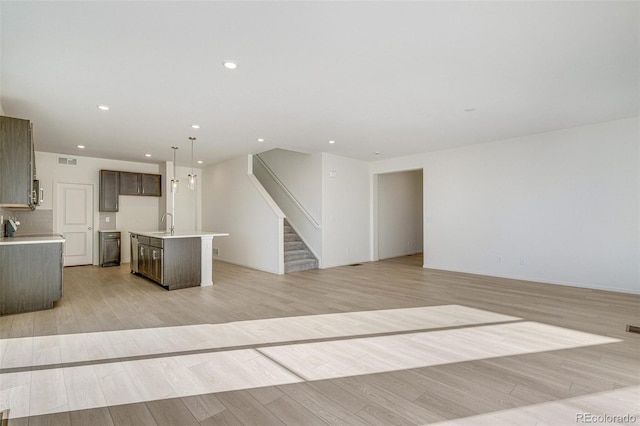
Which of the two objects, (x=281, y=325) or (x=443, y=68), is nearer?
(x=443, y=68)

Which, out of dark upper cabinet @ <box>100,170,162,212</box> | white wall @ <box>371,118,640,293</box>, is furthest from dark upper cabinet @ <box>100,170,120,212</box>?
white wall @ <box>371,118,640,293</box>

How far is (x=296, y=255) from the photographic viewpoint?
24.6ft

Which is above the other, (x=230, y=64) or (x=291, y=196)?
(x=230, y=64)

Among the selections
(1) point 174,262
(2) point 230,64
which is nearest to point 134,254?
(1) point 174,262

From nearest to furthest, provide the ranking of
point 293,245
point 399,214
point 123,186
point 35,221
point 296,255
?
point 35,221 → point 296,255 → point 293,245 → point 123,186 → point 399,214

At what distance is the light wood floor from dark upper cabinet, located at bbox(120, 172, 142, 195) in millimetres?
3119

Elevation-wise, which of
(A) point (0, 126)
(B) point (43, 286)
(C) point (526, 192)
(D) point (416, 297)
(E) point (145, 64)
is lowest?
(D) point (416, 297)

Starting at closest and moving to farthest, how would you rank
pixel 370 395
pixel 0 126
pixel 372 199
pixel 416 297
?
pixel 370 395 → pixel 0 126 → pixel 416 297 → pixel 372 199

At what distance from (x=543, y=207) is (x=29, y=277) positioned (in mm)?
8514

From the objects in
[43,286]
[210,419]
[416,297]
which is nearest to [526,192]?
[416,297]

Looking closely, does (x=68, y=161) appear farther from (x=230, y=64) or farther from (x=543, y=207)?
(x=543, y=207)

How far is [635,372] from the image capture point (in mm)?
2473

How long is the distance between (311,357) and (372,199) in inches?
251

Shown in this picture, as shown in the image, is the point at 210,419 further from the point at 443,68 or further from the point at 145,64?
the point at 443,68
